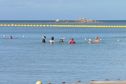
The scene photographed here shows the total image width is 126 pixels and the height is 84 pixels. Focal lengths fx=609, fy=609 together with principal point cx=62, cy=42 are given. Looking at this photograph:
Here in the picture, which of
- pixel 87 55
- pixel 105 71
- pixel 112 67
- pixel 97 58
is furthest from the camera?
pixel 87 55

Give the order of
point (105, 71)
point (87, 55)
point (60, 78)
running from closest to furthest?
point (60, 78) < point (105, 71) < point (87, 55)

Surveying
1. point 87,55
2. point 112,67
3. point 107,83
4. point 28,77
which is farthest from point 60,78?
point 87,55

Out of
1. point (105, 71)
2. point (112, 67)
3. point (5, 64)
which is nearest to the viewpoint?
point (105, 71)

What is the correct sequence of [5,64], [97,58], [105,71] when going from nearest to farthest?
1. [105,71]
2. [5,64]
3. [97,58]

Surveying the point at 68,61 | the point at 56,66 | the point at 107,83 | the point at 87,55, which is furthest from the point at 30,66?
the point at 107,83

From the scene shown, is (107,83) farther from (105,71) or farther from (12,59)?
(12,59)

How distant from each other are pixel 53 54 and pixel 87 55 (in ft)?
14.1

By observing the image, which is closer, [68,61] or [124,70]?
[124,70]

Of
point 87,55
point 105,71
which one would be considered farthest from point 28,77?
point 87,55

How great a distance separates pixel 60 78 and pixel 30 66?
401 inches

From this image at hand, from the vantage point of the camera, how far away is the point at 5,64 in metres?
54.4

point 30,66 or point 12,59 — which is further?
point 12,59

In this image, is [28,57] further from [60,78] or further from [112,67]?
[60,78]

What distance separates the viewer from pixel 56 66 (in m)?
51.6
